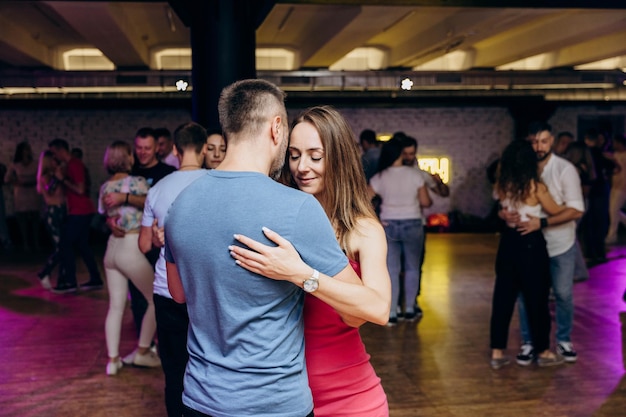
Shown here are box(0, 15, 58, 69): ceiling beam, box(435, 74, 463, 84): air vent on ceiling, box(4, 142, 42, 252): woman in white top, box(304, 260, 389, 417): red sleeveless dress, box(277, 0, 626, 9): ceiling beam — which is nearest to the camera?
box(304, 260, 389, 417): red sleeveless dress

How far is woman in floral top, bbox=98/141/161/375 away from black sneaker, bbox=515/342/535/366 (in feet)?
7.84

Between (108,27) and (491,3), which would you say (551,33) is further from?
(108,27)

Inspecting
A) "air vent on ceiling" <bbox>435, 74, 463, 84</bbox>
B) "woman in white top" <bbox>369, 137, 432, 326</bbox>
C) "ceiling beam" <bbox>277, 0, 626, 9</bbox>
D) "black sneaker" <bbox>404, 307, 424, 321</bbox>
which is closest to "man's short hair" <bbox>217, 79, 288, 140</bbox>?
"ceiling beam" <bbox>277, 0, 626, 9</bbox>

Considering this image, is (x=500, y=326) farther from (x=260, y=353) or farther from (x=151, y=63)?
(x=151, y=63)

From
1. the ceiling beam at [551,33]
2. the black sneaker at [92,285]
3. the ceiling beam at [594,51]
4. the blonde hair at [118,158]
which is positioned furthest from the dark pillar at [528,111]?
the blonde hair at [118,158]

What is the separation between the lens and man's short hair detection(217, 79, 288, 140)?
1.54 metres

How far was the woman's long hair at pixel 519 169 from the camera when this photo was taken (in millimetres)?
4168

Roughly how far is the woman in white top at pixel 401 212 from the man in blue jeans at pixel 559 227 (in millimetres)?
1232

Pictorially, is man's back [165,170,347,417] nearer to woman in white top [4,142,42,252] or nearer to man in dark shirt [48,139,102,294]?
man in dark shirt [48,139,102,294]

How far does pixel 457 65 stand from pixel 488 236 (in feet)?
9.73

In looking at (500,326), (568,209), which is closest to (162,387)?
(500,326)

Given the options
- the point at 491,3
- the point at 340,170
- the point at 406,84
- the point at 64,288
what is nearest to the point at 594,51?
the point at 406,84

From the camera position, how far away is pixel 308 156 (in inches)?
74.1

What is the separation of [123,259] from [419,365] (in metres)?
2.03
